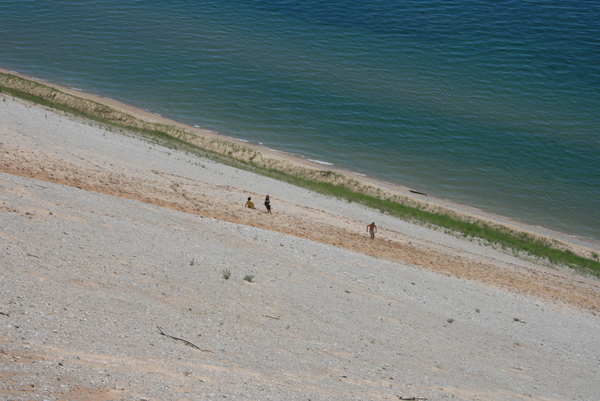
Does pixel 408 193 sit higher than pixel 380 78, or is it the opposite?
pixel 380 78

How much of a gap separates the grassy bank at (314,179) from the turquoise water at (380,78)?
563 centimetres

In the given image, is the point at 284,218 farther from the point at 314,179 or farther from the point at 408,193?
the point at 408,193

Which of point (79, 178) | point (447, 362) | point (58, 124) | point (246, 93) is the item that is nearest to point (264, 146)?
point (246, 93)

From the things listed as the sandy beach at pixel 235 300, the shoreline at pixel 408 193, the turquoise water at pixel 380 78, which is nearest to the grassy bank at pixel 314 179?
the shoreline at pixel 408 193

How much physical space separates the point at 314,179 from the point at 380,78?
79.5ft

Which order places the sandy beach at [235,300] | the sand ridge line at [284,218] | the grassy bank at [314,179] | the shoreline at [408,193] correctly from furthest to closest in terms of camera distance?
1. the shoreline at [408,193]
2. the grassy bank at [314,179]
3. the sand ridge line at [284,218]
4. the sandy beach at [235,300]

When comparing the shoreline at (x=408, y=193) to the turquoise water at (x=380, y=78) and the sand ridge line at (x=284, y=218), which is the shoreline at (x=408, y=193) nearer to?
the turquoise water at (x=380, y=78)

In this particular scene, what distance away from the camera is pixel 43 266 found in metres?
12.7

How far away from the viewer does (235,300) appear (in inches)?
547

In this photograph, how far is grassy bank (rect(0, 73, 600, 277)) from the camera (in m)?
30.2

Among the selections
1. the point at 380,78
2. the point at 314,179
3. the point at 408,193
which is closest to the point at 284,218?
the point at 314,179

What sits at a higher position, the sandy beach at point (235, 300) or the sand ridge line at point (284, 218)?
the sand ridge line at point (284, 218)

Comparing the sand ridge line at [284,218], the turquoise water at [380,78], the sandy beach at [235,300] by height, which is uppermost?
the turquoise water at [380,78]

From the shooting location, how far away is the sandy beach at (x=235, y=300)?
32.8 ft
